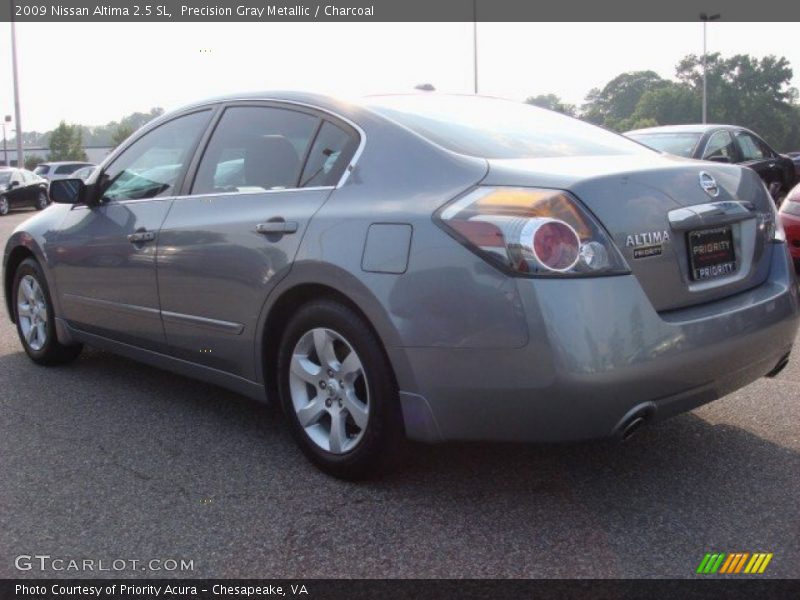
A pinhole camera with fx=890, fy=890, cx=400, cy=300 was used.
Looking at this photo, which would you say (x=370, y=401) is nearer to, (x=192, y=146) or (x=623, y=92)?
(x=192, y=146)

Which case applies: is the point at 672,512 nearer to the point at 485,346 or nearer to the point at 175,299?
the point at 485,346

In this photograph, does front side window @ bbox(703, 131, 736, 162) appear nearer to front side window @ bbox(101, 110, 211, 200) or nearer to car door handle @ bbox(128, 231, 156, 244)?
front side window @ bbox(101, 110, 211, 200)

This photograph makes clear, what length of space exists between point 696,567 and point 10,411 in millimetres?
3456

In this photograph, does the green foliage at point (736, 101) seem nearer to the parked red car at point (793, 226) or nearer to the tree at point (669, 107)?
the tree at point (669, 107)

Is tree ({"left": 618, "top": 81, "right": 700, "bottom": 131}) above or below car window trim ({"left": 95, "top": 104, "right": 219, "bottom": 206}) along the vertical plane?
above

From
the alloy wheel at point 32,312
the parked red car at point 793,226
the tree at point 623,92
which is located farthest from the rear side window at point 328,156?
the tree at point 623,92

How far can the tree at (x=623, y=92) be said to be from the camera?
106625 millimetres

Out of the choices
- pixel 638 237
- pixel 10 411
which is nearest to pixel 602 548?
pixel 638 237

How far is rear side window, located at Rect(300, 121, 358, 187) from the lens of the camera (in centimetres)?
354

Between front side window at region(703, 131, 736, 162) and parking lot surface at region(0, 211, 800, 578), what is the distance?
7.62m

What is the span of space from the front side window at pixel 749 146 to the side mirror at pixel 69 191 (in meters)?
10.4

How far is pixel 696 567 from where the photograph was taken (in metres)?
2.72

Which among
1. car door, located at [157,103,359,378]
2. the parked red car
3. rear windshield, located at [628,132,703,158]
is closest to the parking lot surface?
car door, located at [157,103,359,378]

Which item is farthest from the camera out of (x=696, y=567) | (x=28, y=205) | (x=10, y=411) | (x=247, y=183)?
(x=28, y=205)
